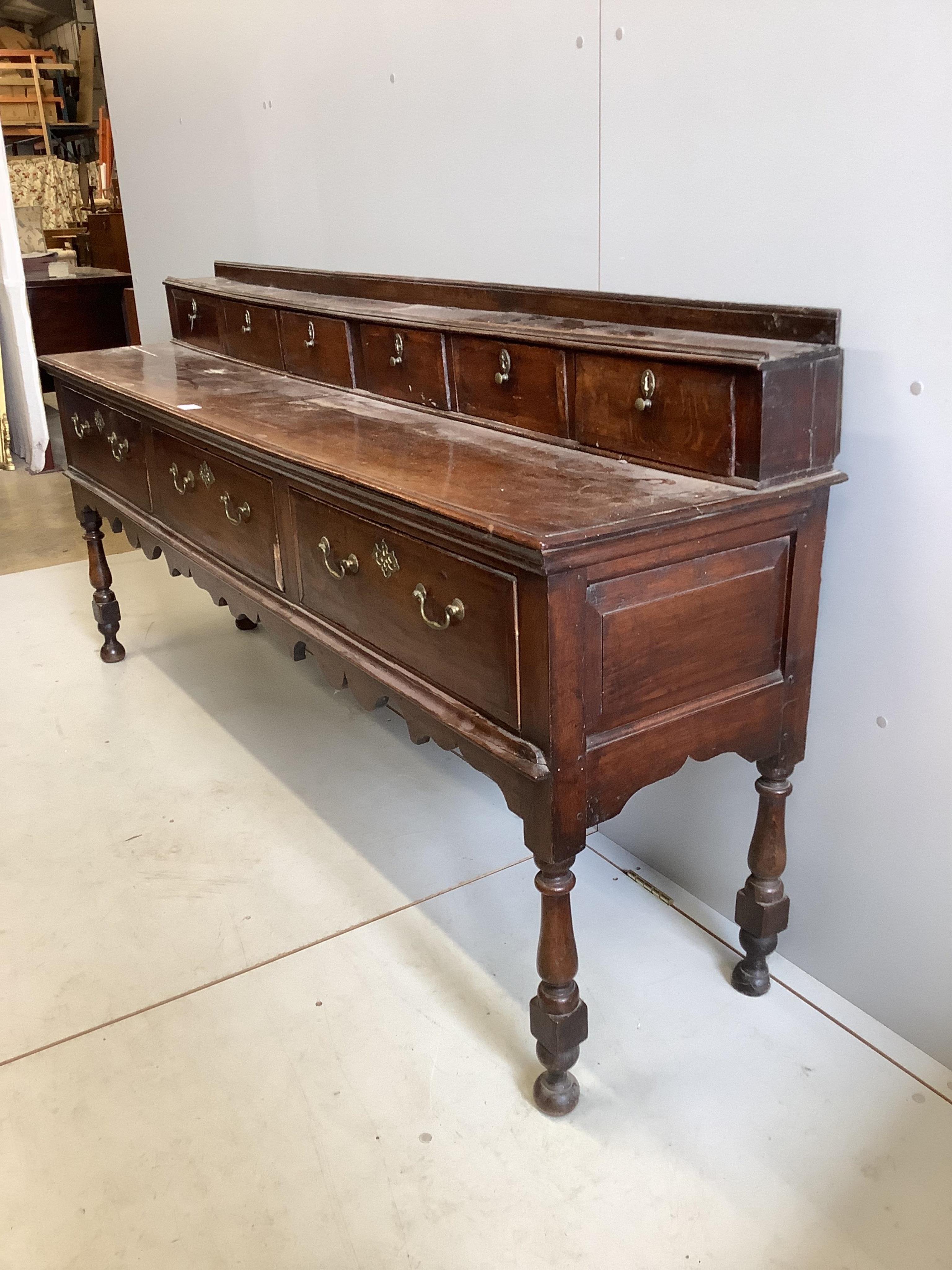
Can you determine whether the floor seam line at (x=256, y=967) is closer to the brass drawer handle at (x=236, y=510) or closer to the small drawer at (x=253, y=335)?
the brass drawer handle at (x=236, y=510)

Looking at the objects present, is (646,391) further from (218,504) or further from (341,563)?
(218,504)

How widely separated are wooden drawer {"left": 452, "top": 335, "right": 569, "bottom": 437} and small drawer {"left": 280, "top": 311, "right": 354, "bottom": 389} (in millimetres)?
421

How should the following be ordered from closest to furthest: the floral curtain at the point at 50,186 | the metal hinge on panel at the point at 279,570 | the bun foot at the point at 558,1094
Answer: the bun foot at the point at 558,1094 → the metal hinge on panel at the point at 279,570 → the floral curtain at the point at 50,186

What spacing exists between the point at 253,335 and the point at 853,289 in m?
1.64

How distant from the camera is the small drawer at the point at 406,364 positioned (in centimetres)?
201

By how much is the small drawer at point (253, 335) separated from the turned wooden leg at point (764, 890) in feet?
5.07

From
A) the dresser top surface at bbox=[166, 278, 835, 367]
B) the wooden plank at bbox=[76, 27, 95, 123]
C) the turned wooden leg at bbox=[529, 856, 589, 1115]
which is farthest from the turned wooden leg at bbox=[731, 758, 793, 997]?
the wooden plank at bbox=[76, 27, 95, 123]

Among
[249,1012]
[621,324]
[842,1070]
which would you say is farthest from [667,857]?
[621,324]

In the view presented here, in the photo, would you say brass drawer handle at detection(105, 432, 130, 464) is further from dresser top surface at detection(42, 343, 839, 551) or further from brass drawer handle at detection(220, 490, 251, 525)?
brass drawer handle at detection(220, 490, 251, 525)

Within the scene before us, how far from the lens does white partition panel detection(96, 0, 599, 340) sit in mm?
2018

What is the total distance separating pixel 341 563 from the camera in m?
1.76

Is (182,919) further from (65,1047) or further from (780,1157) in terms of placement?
(780,1157)

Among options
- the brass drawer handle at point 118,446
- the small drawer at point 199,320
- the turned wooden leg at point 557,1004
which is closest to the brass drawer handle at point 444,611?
the turned wooden leg at point 557,1004

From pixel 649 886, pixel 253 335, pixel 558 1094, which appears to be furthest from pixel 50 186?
pixel 558 1094
